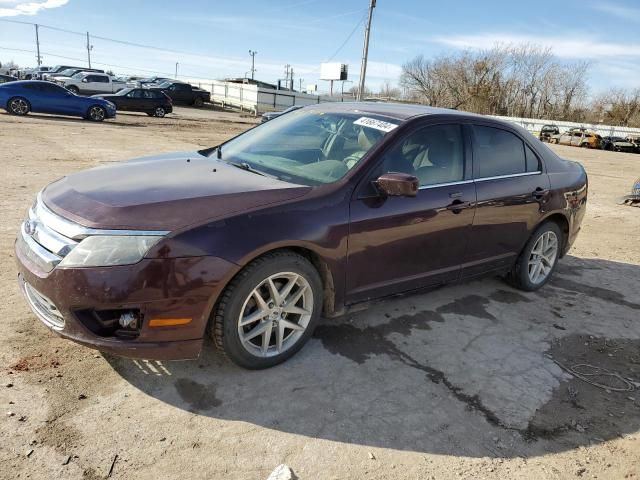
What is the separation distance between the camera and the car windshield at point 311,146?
137 inches

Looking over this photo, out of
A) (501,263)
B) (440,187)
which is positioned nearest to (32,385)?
(440,187)

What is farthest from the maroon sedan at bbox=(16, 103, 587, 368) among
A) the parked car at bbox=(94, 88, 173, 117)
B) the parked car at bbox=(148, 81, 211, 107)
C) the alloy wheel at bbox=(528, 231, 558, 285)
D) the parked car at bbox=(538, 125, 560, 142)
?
the parked car at bbox=(538, 125, 560, 142)

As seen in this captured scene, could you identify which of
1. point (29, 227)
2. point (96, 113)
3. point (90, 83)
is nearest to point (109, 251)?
point (29, 227)

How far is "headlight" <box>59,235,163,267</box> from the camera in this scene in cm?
256

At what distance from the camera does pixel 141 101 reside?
87.3 ft

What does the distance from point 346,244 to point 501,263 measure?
1.98 meters

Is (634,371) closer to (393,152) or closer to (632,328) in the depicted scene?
(632,328)

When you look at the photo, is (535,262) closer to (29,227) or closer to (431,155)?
(431,155)

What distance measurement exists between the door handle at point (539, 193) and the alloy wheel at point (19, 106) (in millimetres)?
20486

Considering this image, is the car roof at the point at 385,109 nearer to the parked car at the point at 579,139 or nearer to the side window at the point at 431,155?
the side window at the point at 431,155

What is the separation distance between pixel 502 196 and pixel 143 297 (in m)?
3.05

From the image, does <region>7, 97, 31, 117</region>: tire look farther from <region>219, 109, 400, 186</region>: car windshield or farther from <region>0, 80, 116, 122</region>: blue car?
<region>219, 109, 400, 186</region>: car windshield

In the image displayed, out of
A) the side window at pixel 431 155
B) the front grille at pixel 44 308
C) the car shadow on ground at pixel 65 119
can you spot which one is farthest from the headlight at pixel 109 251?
the car shadow on ground at pixel 65 119

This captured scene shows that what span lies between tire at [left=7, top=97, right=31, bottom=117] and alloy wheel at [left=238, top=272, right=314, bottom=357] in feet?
67.2
